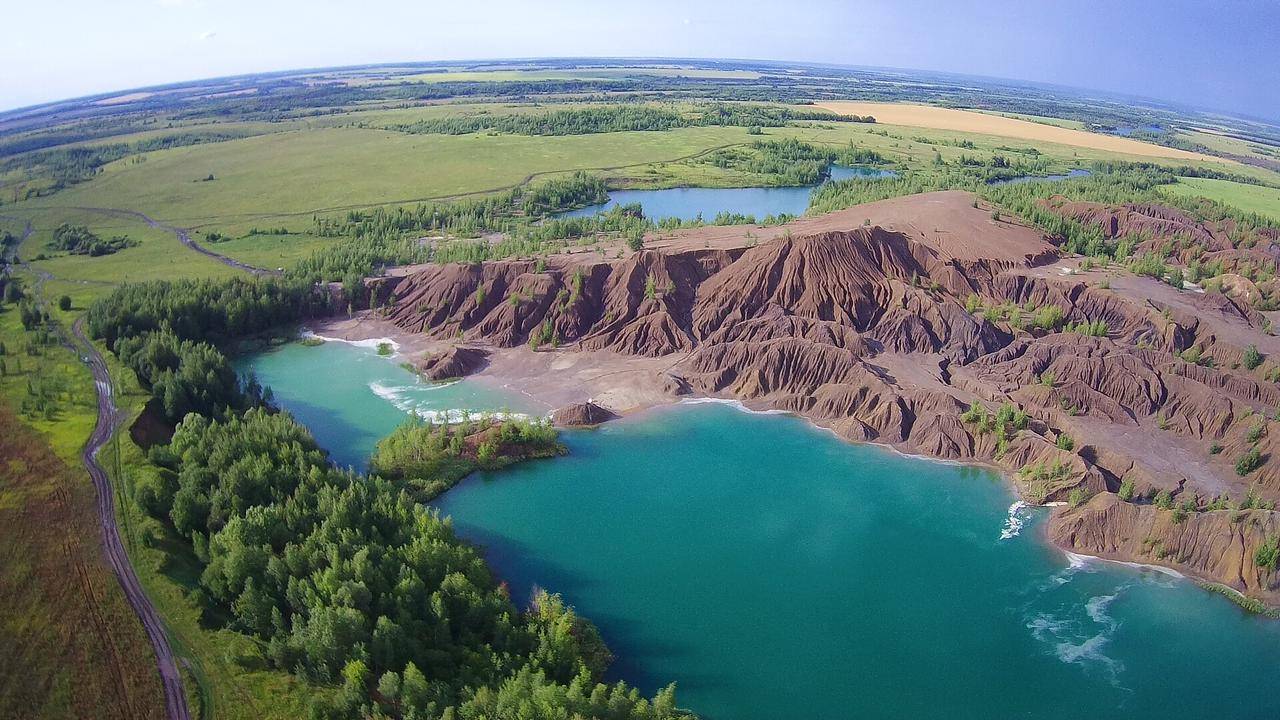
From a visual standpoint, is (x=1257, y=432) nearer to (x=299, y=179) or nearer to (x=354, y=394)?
(x=354, y=394)

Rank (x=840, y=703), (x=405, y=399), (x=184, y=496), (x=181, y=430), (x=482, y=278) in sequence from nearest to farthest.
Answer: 1. (x=840, y=703)
2. (x=184, y=496)
3. (x=181, y=430)
4. (x=405, y=399)
5. (x=482, y=278)

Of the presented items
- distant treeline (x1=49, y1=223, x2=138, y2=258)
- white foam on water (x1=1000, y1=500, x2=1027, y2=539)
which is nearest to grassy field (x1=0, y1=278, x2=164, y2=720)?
white foam on water (x1=1000, y1=500, x2=1027, y2=539)

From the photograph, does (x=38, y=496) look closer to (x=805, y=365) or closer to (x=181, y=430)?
(x=181, y=430)

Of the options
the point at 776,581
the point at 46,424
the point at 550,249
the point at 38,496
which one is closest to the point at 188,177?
the point at 550,249

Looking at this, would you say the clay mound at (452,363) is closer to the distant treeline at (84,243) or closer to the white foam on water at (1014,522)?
the white foam on water at (1014,522)

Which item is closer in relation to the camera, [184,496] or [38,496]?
[184,496]

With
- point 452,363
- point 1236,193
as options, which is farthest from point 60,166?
A: point 1236,193
